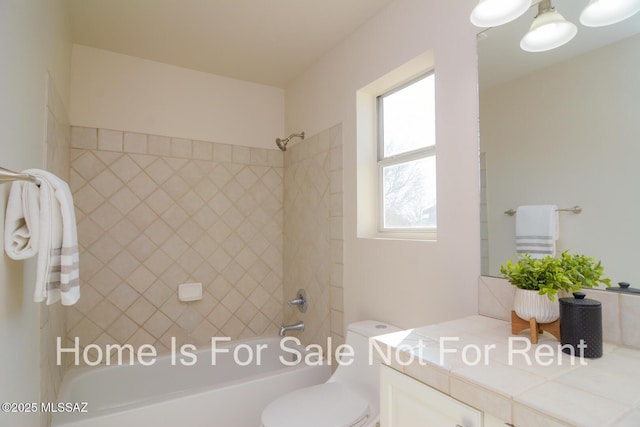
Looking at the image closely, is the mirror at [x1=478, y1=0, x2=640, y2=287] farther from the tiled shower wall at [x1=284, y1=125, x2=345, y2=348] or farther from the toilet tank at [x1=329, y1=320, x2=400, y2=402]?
the tiled shower wall at [x1=284, y1=125, x2=345, y2=348]

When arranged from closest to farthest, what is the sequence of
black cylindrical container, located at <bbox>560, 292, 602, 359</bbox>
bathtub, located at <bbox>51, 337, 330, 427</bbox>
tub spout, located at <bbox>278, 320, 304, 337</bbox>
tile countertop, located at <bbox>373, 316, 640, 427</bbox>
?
tile countertop, located at <bbox>373, 316, 640, 427</bbox> < black cylindrical container, located at <bbox>560, 292, 602, 359</bbox> < bathtub, located at <bbox>51, 337, 330, 427</bbox> < tub spout, located at <bbox>278, 320, 304, 337</bbox>

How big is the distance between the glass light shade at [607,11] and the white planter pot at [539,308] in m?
0.85

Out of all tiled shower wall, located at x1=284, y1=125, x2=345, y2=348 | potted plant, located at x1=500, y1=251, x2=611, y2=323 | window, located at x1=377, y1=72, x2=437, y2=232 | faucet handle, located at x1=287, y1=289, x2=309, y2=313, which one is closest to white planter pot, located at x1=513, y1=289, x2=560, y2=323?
potted plant, located at x1=500, y1=251, x2=611, y2=323

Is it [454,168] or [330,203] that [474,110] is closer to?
[454,168]

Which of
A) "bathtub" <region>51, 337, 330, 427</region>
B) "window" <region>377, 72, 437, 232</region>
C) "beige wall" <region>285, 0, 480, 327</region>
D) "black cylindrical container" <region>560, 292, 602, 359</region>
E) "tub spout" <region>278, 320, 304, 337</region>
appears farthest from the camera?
"tub spout" <region>278, 320, 304, 337</region>

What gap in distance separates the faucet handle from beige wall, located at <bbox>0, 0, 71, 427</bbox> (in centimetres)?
150

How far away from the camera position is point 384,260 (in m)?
1.86

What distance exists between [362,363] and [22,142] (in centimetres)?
170

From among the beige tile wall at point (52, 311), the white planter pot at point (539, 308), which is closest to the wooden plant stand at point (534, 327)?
the white planter pot at point (539, 308)

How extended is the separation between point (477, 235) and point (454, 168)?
12.1 inches

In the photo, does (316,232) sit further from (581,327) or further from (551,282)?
(581,327)

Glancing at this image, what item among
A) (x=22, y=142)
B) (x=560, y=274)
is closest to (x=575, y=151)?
(x=560, y=274)

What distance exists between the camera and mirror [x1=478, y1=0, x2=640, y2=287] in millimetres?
989

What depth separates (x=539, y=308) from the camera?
3.37ft
